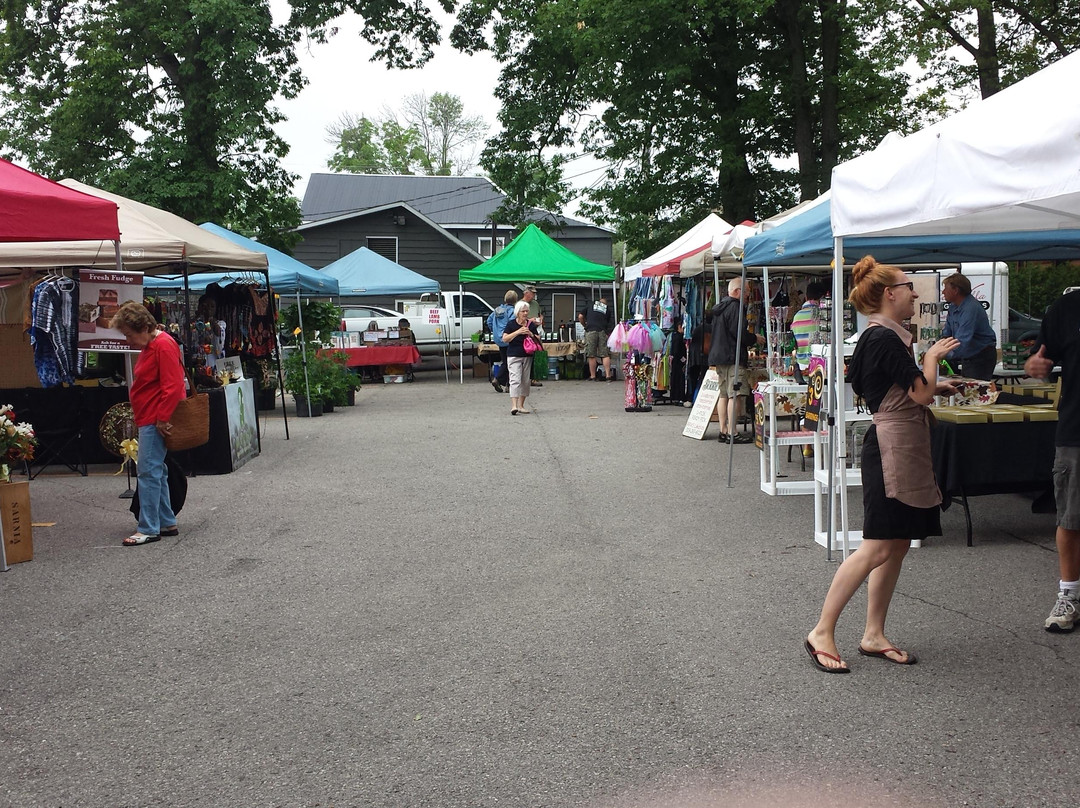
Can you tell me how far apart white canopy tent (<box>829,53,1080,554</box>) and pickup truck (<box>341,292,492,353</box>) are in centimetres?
2241

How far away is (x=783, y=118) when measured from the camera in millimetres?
26141

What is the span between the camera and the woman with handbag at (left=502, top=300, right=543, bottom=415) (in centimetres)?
1616

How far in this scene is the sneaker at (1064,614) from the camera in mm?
5289

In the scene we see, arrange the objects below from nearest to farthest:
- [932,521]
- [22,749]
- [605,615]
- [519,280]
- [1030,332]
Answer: [22,749] < [932,521] < [605,615] < [519,280] < [1030,332]

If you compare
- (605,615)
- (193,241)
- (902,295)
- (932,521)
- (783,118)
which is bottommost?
(605,615)

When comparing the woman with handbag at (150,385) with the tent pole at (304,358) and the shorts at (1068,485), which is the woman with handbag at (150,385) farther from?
the tent pole at (304,358)

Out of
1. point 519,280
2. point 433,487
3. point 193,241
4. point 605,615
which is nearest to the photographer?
point 605,615

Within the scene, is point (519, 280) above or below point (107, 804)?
above

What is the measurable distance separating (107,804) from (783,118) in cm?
2509

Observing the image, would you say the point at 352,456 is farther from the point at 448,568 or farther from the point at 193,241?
the point at 448,568

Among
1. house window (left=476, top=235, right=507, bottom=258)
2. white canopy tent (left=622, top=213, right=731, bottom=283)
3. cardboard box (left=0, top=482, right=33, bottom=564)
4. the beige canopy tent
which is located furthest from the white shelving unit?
house window (left=476, top=235, right=507, bottom=258)

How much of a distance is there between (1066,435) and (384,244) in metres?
34.7

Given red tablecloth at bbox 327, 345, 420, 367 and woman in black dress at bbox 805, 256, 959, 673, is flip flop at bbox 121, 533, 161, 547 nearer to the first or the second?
woman in black dress at bbox 805, 256, 959, 673

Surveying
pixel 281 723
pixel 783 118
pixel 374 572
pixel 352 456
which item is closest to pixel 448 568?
pixel 374 572
